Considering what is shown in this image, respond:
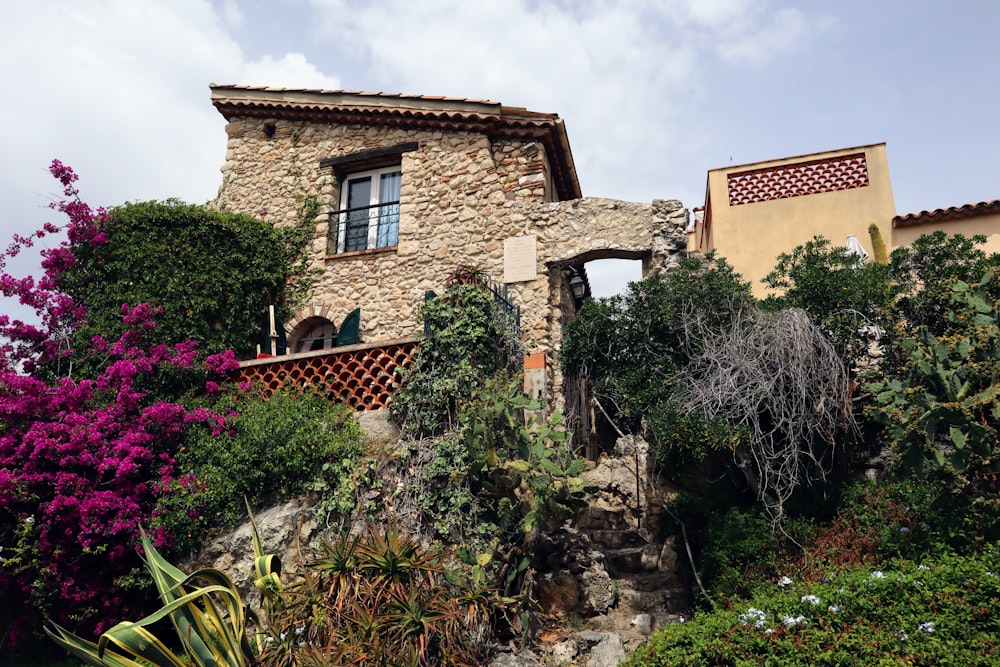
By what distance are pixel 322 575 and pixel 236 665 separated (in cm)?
99

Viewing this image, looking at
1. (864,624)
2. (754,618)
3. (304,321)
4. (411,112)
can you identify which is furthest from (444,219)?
(864,624)

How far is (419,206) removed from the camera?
11.6 m

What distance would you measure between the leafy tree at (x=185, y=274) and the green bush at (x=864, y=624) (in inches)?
304

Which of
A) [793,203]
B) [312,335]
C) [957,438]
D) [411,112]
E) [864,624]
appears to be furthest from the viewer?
[793,203]

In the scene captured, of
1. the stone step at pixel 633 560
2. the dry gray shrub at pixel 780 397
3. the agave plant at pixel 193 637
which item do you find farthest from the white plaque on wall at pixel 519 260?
the agave plant at pixel 193 637

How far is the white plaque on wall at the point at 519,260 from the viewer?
10494 mm

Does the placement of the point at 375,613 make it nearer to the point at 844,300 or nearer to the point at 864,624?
the point at 864,624

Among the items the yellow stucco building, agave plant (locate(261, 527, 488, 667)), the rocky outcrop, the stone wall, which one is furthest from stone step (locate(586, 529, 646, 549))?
the yellow stucco building

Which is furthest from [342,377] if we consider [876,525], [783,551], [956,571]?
[956,571]

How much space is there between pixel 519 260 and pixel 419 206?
2026 mm

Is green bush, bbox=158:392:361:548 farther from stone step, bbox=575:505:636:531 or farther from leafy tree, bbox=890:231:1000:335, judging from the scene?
leafy tree, bbox=890:231:1000:335

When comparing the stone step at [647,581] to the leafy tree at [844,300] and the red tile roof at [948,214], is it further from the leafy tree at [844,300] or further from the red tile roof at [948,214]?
the red tile roof at [948,214]

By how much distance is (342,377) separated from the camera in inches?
391

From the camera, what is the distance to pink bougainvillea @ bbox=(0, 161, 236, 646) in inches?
314
